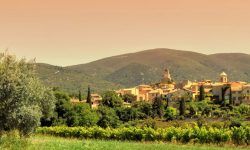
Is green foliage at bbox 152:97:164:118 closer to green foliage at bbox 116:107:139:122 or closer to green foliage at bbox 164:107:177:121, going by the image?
green foliage at bbox 164:107:177:121

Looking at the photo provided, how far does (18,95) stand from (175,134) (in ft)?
54.0

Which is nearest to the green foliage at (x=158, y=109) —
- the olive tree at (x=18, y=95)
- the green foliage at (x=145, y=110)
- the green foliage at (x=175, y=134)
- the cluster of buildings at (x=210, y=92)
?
the green foliage at (x=145, y=110)

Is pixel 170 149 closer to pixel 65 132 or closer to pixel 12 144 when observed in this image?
pixel 12 144

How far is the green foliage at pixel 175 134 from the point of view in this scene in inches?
1593

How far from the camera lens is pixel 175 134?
43812 millimetres

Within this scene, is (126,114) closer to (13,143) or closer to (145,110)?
(145,110)

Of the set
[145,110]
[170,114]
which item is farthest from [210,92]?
[170,114]

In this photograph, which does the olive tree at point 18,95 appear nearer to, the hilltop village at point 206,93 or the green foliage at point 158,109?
the green foliage at point 158,109

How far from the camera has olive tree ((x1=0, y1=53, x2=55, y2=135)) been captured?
32.9m

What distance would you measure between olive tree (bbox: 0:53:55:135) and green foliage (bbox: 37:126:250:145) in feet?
46.0

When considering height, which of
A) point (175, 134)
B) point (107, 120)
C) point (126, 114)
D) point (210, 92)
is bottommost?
point (107, 120)

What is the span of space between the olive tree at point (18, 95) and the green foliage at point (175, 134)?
1401 centimetres

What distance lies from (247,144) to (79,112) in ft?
172

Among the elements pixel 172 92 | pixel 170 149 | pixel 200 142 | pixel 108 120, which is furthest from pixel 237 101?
pixel 170 149
